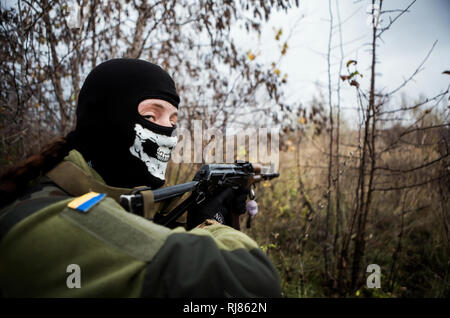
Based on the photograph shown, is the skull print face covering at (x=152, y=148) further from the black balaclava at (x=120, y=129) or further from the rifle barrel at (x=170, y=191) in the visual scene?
the rifle barrel at (x=170, y=191)

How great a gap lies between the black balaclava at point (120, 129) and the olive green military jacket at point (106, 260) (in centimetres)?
68

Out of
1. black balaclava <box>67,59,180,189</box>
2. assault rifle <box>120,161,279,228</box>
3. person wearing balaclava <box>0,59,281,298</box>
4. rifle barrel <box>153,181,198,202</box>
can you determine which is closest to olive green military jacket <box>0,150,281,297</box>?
person wearing balaclava <box>0,59,281,298</box>

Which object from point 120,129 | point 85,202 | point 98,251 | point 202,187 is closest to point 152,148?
point 120,129

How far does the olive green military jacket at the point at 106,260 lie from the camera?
2.44 ft

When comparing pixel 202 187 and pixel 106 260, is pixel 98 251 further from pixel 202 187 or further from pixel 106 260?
pixel 202 187

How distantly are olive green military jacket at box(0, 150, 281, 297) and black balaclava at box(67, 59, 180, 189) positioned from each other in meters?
0.68

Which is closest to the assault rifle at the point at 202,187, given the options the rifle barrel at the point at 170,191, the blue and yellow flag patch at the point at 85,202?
the rifle barrel at the point at 170,191

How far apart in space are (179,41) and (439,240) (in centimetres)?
514

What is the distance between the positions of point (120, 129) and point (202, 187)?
2.42ft

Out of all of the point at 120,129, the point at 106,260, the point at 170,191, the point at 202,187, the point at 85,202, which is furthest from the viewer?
the point at 202,187

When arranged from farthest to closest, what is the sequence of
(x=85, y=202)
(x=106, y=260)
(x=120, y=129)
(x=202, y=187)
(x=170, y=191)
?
1. (x=202, y=187)
2. (x=120, y=129)
3. (x=170, y=191)
4. (x=85, y=202)
5. (x=106, y=260)

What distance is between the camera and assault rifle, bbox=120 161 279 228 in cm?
112

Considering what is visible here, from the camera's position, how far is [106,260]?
77 cm

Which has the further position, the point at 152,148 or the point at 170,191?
the point at 152,148
